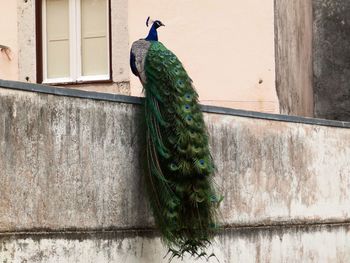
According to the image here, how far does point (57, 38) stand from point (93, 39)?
1.71 feet

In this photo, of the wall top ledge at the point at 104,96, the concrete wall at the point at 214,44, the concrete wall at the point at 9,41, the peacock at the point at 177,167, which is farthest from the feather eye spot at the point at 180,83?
the concrete wall at the point at 9,41

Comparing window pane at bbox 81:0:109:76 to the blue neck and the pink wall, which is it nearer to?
the pink wall

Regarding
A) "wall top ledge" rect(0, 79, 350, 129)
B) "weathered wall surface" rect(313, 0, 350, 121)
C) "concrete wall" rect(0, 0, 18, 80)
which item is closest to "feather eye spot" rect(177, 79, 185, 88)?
"wall top ledge" rect(0, 79, 350, 129)

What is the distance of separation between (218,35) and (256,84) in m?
0.83

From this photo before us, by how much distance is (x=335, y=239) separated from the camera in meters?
11.2

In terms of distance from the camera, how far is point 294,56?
14.6m

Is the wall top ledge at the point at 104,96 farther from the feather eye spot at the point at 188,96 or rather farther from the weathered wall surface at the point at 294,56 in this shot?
the weathered wall surface at the point at 294,56

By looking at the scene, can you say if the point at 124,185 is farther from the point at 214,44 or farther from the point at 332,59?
the point at 332,59

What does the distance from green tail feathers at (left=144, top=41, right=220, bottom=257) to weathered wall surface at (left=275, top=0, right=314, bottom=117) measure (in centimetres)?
469

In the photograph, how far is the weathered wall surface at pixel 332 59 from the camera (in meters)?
16.4

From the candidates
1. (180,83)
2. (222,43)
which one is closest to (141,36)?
(222,43)

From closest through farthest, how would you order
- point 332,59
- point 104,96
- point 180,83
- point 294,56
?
point 104,96 < point 180,83 < point 294,56 < point 332,59

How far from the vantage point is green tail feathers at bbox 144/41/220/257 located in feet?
26.2

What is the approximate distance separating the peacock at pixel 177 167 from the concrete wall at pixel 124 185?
0.17 m
